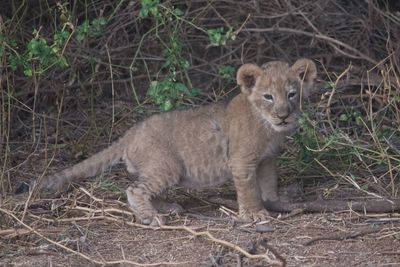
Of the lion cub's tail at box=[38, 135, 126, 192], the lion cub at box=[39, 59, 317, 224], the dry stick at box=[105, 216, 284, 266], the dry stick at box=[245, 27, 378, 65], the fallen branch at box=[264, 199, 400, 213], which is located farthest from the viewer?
the dry stick at box=[245, 27, 378, 65]

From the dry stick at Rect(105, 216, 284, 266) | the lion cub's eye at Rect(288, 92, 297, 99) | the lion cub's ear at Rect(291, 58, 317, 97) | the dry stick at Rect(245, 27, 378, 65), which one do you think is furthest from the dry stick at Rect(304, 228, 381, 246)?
the dry stick at Rect(245, 27, 378, 65)

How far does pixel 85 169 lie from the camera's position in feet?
25.6

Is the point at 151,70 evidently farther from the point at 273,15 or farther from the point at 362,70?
the point at 362,70

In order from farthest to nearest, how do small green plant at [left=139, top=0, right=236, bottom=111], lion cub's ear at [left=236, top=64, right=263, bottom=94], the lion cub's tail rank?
1. small green plant at [left=139, top=0, right=236, bottom=111]
2. the lion cub's tail
3. lion cub's ear at [left=236, top=64, right=263, bottom=94]

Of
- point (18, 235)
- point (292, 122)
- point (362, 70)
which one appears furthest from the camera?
point (362, 70)

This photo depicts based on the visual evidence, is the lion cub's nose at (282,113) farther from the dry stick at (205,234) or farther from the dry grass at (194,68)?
the dry stick at (205,234)

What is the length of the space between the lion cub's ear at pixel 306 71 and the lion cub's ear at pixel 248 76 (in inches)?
11.4

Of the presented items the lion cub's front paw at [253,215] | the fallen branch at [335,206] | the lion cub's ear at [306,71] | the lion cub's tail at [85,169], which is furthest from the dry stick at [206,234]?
the lion cub's ear at [306,71]

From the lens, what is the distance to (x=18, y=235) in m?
6.77

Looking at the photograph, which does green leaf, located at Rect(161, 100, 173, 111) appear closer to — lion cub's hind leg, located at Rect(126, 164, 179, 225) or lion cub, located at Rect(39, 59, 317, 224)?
lion cub, located at Rect(39, 59, 317, 224)

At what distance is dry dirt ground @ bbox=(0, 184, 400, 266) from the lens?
20.4ft

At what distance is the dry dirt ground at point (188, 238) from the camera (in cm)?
621

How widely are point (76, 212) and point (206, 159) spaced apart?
112 cm

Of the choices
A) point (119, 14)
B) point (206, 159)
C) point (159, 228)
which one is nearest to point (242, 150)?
point (206, 159)
